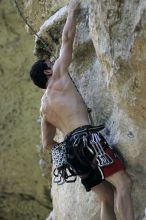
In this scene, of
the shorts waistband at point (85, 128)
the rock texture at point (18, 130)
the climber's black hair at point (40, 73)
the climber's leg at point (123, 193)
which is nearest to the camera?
the climber's leg at point (123, 193)

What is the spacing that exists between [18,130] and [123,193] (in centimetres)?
731

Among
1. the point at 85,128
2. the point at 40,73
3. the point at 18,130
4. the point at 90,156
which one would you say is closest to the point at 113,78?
the point at 85,128

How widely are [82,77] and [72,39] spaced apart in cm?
35

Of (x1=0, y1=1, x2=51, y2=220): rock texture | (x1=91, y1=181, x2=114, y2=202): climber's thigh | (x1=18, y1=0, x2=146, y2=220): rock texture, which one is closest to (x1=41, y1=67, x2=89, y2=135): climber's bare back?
(x1=18, y1=0, x2=146, y2=220): rock texture

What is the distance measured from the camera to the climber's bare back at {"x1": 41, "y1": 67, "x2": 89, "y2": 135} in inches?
167

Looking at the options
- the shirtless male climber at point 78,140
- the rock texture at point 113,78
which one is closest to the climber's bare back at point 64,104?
the shirtless male climber at point 78,140

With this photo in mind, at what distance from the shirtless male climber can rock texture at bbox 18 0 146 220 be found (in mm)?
139

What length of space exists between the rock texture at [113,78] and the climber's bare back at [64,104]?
201mm

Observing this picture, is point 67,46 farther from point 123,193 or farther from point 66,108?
point 123,193

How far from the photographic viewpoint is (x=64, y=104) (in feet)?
14.1

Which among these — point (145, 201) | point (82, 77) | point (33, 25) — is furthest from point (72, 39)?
point (33, 25)

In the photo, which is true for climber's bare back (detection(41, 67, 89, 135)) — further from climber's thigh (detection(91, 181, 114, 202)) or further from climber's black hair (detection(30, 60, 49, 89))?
climber's thigh (detection(91, 181, 114, 202))

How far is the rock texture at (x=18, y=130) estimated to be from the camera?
10859 mm

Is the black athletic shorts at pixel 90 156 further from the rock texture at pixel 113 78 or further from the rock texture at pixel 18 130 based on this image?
the rock texture at pixel 18 130
